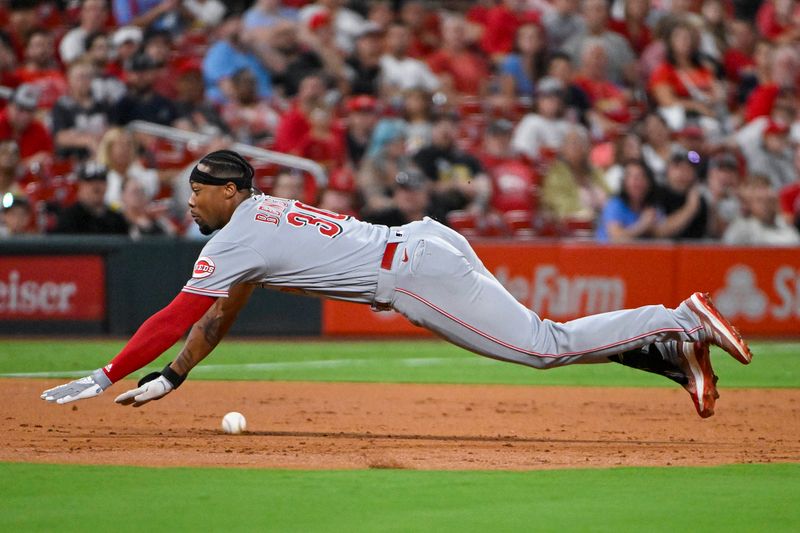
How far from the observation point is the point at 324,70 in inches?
621

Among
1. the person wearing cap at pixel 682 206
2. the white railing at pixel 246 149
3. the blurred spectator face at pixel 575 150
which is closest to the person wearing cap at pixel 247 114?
the white railing at pixel 246 149

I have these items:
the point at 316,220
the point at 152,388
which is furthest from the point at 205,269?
the point at 152,388

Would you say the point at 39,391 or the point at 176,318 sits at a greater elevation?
the point at 176,318

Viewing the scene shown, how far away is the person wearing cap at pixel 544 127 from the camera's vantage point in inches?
607

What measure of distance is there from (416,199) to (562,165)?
206 cm

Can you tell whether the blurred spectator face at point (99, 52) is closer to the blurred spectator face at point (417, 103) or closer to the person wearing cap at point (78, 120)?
the person wearing cap at point (78, 120)

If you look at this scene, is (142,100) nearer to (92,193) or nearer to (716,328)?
(92,193)

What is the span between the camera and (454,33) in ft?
53.7

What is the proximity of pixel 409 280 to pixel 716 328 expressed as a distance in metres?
1.64

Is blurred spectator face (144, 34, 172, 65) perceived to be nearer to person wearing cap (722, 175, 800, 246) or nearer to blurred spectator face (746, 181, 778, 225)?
person wearing cap (722, 175, 800, 246)

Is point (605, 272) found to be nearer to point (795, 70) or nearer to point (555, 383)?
point (555, 383)

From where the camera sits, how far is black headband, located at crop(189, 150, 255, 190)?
640 cm

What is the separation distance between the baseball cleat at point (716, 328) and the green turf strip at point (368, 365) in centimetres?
380

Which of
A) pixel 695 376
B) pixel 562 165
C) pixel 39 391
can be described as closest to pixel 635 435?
pixel 695 376
